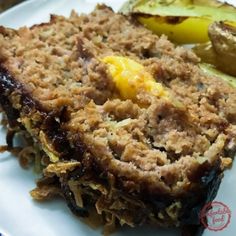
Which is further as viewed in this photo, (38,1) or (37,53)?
(38,1)

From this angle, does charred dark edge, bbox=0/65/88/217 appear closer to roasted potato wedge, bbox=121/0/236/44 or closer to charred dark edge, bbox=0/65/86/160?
charred dark edge, bbox=0/65/86/160

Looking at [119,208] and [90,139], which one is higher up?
[90,139]

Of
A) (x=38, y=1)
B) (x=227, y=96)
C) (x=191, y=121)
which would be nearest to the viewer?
(x=191, y=121)

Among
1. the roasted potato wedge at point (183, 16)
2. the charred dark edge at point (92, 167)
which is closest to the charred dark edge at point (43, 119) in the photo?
the charred dark edge at point (92, 167)

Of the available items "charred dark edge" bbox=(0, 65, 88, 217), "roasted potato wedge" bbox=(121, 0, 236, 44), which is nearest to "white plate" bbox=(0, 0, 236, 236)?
"charred dark edge" bbox=(0, 65, 88, 217)

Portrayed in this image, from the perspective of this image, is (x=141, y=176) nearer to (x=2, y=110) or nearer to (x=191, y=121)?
(x=191, y=121)

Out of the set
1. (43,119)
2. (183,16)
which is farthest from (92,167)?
(183,16)

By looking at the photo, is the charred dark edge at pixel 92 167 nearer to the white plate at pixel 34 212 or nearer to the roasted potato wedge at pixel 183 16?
the white plate at pixel 34 212

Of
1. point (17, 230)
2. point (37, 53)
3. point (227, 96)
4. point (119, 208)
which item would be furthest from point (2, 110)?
point (227, 96)
